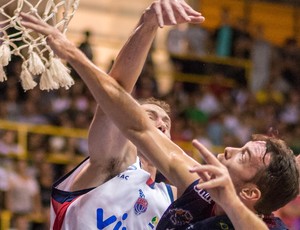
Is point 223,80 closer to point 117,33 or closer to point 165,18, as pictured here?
point 117,33

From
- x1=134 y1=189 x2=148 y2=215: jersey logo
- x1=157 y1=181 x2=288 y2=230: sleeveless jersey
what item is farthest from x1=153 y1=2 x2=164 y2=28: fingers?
x1=134 y1=189 x2=148 y2=215: jersey logo

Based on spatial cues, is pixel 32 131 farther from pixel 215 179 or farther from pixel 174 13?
pixel 215 179

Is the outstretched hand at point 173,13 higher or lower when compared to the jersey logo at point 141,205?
higher

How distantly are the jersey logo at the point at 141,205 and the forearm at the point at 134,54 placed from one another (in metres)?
0.67

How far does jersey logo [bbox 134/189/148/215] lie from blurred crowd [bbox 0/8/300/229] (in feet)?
12.5

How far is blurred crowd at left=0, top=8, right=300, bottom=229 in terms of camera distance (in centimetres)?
952

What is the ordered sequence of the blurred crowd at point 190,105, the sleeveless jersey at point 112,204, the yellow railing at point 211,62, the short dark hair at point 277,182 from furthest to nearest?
1. the yellow railing at point 211,62
2. the blurred crowd at point 190,105
3. the sleeveless jersey at point 112,204
4. the short dark hair at point 277,182

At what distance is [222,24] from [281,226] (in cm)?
910

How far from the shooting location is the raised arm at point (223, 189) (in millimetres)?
3553

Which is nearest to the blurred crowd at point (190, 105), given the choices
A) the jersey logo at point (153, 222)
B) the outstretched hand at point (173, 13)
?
the jersey logo at point (153, 222)

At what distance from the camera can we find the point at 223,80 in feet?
42.7

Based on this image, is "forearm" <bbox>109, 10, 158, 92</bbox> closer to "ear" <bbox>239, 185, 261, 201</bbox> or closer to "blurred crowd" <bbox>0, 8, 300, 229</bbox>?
"ear" <bbox>239, 185, 261, 201</bbox>

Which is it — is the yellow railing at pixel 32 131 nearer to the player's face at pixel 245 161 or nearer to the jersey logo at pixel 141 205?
the jersey logo at pixel 141 205

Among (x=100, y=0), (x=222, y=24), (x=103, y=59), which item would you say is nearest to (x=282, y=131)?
(x=222, y=24)
